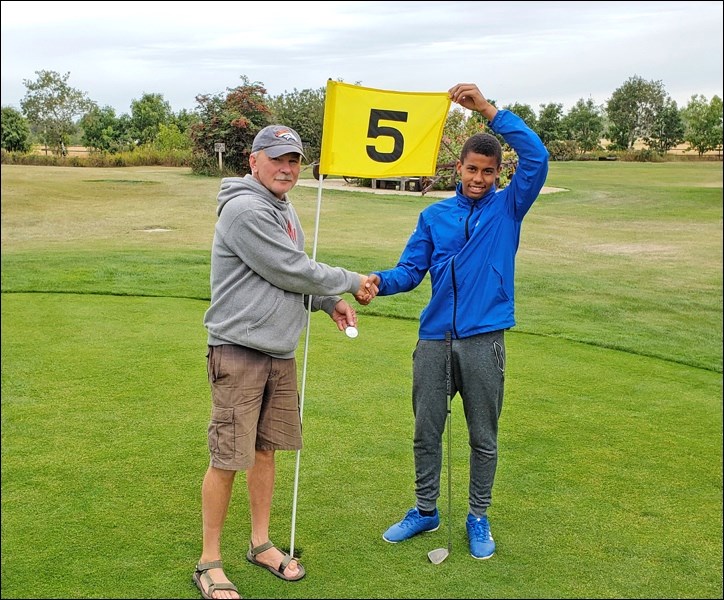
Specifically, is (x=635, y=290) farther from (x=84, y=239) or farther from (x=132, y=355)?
(x=84, y=239)

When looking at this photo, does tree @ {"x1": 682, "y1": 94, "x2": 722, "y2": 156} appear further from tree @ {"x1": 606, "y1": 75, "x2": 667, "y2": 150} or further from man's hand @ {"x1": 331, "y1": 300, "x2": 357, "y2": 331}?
man's hand @ {"x1": 331, "y1": 300, "x2": 357, "y2": 331}

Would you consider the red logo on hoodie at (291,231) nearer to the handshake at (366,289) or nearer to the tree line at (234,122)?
the handshake at (366,289)

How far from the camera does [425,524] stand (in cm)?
357

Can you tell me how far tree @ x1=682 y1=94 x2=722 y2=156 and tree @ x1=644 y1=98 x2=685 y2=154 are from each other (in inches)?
15.5

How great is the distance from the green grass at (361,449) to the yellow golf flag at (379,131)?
136 cm

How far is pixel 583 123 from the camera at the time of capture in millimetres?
15664

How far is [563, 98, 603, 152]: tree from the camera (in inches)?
610

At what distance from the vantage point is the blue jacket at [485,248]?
3.29m

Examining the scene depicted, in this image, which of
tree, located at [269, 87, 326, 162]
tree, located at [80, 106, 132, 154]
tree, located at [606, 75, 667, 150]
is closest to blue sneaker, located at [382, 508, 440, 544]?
tree, located at [269, 87, 326, 162]

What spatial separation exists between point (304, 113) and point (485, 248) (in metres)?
11.5

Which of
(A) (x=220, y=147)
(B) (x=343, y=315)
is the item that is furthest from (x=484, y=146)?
(A) (x=220, y=147)

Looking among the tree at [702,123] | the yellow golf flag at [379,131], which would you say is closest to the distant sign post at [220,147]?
the tree at [702,123]

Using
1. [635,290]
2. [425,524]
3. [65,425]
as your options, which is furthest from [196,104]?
[425,524]

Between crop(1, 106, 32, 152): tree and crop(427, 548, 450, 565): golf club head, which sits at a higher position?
crop(1, 106, 32, 152): tree
